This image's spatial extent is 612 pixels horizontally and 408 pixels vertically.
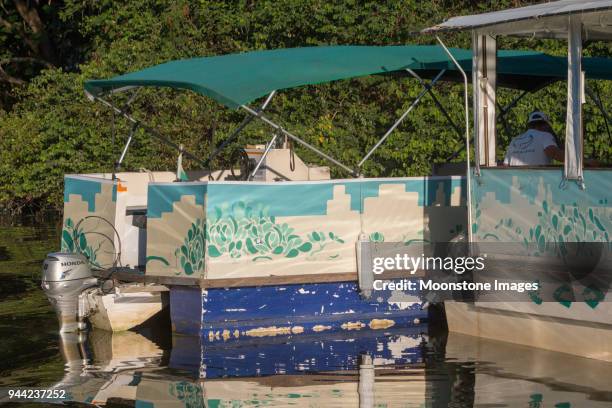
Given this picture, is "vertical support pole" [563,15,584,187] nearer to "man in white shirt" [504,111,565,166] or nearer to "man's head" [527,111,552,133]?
"man in white shirt" [504,111,565,166]

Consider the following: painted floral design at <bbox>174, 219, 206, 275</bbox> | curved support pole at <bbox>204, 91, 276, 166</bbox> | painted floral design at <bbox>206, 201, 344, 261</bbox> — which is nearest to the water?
painted floral design at <bbox>174, 219, 206, 275</bbox>

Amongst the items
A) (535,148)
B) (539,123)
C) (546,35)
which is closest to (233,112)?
(546,35)

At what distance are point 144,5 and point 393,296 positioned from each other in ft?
52.6

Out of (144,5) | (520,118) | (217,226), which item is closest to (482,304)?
(217,226)

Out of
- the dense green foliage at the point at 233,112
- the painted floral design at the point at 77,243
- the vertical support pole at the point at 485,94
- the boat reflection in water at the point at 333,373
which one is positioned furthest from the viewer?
the dense green foliage at the point at 233,112

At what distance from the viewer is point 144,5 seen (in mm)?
27297

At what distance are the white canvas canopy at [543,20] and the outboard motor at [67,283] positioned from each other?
4223 millimetres

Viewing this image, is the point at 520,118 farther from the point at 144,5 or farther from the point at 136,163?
the point at 144,5

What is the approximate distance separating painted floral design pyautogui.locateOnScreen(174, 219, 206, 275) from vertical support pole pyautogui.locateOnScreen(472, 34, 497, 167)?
110 inches

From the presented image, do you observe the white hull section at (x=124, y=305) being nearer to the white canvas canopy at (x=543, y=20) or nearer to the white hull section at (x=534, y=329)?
the white hull section at (x=534, y=329)

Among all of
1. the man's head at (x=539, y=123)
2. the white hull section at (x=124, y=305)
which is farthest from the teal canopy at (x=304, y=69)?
the white hull section at (x=124, y=305)

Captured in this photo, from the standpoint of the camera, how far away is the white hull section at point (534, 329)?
10.8 metres

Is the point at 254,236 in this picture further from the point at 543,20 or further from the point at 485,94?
the point at 543,20

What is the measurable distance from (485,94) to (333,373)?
324 centimetres
